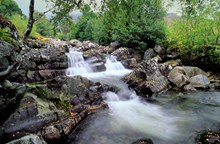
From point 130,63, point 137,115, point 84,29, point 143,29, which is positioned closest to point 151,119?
point 137,115

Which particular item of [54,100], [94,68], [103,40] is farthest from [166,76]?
[103,40]

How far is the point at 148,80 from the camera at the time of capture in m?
17.2

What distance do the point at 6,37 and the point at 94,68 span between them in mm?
15066

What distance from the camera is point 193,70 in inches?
778

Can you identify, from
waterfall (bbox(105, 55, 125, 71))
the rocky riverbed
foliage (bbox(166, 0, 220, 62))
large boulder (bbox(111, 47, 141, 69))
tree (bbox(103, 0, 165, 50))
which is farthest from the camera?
tree (bbox(103, 0, 165, 50))

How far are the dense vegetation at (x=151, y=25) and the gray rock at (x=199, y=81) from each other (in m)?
2.75

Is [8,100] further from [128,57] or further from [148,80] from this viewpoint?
[128,57]

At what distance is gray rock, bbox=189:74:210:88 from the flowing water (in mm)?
1159

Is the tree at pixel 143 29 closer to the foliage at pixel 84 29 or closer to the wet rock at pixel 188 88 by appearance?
the wet rock at pixel 188 88

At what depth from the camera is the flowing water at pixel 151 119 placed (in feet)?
31.1

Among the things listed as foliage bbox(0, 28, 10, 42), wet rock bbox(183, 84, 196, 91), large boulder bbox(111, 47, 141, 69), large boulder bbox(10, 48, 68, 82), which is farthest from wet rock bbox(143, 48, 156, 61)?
foliage bbox(0, 28, 10, 42)

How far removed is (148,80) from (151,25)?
12.9m

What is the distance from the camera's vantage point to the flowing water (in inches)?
373

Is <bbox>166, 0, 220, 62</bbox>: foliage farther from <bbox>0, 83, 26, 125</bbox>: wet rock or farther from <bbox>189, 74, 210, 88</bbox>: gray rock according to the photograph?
<bbox>0, 83, 26, 125</bbox>: wet rock
